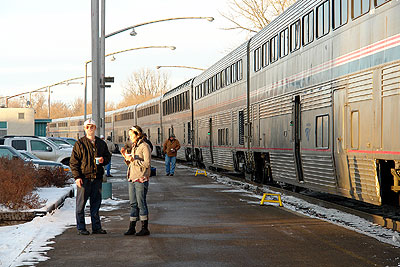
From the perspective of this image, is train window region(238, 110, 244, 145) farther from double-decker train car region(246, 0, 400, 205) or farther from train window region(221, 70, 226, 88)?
train window region(221, 70, 226, 88)

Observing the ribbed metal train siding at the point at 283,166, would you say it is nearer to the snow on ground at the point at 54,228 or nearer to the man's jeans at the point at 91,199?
the snow on ground at the point at 54,228

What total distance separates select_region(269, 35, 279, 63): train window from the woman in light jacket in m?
7.93

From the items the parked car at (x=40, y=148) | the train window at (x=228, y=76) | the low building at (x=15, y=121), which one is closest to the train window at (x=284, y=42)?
the train window at (x=228, y=76)

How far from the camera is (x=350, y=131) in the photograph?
11.7m

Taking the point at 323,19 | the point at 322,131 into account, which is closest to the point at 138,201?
the point at 322,131

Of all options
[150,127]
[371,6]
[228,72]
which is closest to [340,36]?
[371,6]

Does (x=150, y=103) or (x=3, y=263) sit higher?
(x=150, y=103)

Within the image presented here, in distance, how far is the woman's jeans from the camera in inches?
413

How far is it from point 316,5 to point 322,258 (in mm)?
7191

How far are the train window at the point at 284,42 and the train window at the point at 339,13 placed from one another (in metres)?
3.83

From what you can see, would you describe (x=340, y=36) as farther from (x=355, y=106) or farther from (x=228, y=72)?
(x=228, y=72)

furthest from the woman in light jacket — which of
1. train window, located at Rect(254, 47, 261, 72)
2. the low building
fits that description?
the low building

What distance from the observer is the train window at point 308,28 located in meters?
14.4

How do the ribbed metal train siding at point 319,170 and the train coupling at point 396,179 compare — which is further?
the ribbed metal train siding at point 319,170
